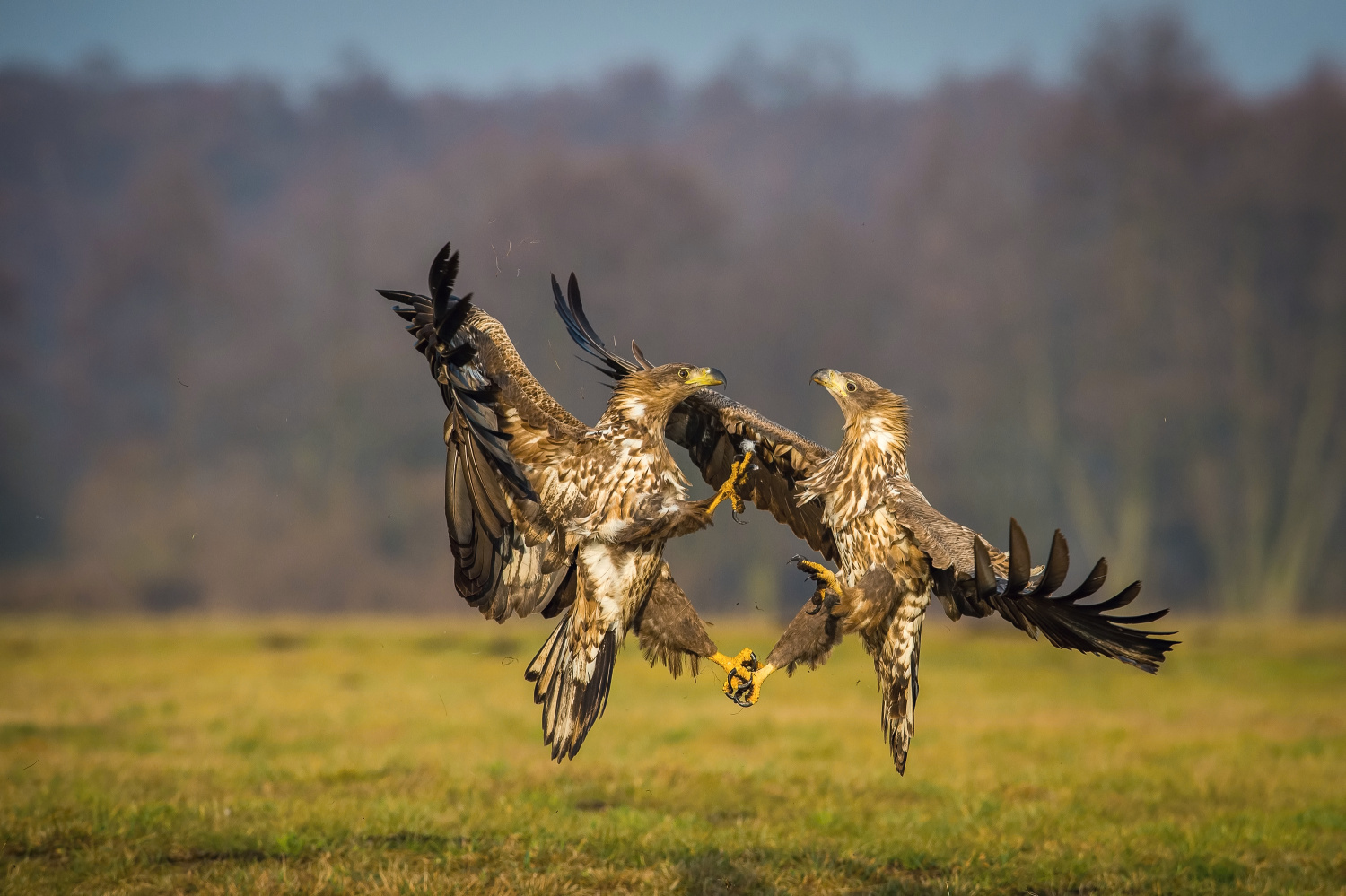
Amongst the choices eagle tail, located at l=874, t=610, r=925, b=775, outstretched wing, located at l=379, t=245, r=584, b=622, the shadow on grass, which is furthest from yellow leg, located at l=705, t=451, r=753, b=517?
the shadow on grass

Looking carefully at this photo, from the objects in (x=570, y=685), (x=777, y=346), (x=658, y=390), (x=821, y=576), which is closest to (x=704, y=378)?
(x=658, y=390)

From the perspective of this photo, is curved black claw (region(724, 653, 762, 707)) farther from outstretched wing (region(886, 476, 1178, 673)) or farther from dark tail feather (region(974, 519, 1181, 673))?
dark tail feather (region(974, 519, 1181, 673))

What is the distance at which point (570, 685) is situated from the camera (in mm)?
6277

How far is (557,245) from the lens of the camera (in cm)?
2834

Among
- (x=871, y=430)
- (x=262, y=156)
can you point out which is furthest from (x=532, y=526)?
(x=262, y=156)

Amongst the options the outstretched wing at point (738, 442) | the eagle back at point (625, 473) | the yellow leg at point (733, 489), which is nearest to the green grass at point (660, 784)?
the outstretched wing at point (738, 442)

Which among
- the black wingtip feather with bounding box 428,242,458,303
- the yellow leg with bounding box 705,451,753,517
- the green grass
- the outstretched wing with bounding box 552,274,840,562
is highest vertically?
the black wingtip feather with bounding box 428,242,458,303

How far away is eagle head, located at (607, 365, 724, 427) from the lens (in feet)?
20.5

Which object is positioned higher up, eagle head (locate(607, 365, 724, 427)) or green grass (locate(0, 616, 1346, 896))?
eagle head (locate(607, 365, 724, 427))

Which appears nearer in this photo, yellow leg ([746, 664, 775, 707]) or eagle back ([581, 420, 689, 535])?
yellow leg ([746, 664, 775, 707])

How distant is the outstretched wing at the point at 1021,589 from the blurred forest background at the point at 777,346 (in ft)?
67.9

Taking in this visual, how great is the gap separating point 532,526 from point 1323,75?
32.9 meters

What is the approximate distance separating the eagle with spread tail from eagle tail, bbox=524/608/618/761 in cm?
62

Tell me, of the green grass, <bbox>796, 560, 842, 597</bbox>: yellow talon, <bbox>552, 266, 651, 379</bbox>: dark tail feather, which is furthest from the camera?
the green grass
